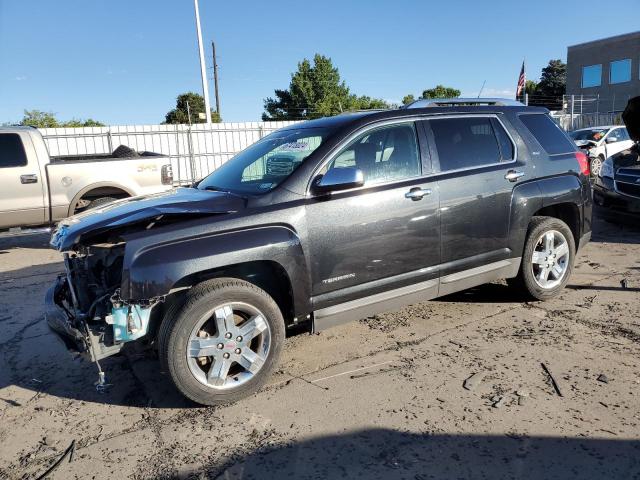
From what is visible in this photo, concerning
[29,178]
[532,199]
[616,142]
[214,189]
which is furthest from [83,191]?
[616,142]

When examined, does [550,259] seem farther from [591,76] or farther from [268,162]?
[591,76]

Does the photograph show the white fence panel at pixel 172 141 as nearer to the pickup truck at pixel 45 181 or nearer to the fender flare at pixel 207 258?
the pickup truck at pixel 45 181

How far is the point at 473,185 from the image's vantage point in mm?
4297

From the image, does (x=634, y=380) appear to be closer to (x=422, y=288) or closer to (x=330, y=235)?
(x=422, y=288)

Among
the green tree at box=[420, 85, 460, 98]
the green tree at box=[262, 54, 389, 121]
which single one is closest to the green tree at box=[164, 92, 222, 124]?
the green tree at box=[262, 54, 389, 121]

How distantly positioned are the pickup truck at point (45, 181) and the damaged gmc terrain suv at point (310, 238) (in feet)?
15.0

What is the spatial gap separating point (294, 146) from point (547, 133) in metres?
2.65

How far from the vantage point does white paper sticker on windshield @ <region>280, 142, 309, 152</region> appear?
3.98 m

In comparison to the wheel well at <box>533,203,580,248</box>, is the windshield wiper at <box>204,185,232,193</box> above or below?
above

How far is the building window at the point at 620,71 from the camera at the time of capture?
39469mm

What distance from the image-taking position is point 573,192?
16.5ft

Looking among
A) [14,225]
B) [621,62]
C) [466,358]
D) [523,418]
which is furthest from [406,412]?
[621,62]

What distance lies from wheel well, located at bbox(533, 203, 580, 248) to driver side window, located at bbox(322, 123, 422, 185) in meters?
1.76

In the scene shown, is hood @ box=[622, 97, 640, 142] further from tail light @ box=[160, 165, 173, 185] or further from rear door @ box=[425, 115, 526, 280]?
tail light @ box=[160, 165, 173, 185]
